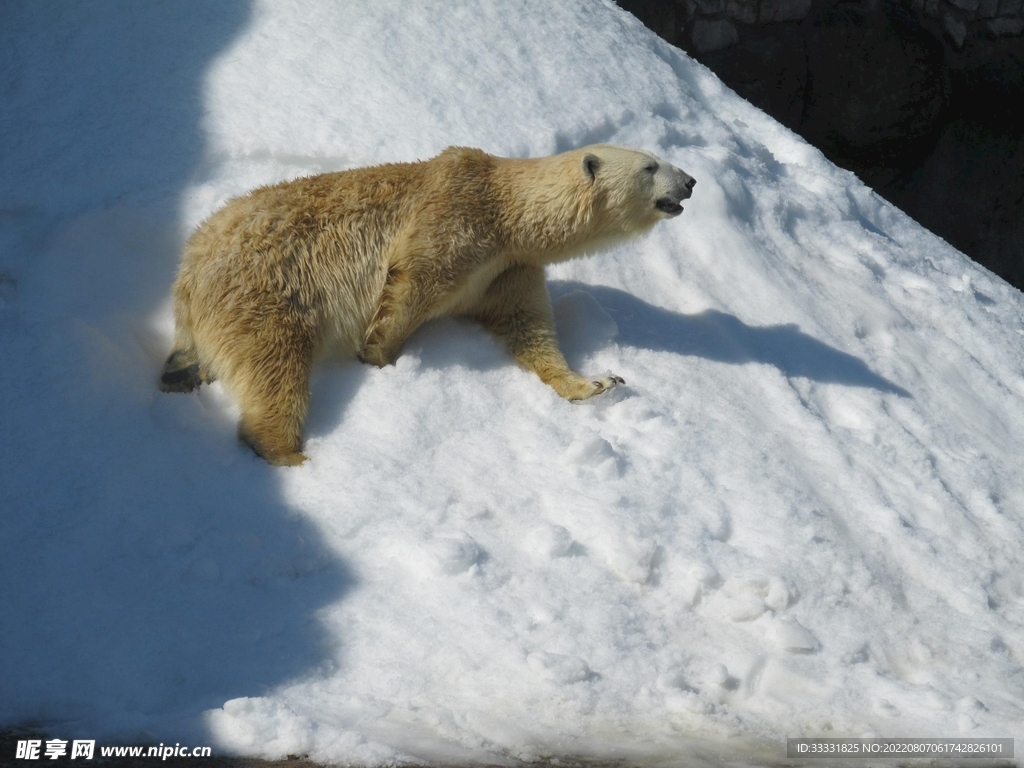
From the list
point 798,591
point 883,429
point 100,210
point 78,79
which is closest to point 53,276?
point 100,210

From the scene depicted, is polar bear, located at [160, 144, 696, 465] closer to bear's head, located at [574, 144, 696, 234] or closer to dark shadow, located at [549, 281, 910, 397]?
bear's head, located at [574, 144, 696, 234]

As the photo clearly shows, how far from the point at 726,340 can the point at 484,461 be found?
5.89 feet

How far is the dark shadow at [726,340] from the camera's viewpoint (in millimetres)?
5195

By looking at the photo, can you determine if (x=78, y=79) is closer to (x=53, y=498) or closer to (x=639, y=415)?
(x=53, y=498)

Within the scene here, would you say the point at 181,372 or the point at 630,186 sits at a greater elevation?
the point at 630,186

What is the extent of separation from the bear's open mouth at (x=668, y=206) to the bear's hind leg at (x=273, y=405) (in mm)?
2084

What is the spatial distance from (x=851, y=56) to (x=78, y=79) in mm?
9315

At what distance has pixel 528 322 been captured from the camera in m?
4.83

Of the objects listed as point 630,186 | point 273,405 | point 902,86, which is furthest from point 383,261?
point 902,86

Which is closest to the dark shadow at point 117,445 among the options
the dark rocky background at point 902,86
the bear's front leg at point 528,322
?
the bear's front leg at point 528,322

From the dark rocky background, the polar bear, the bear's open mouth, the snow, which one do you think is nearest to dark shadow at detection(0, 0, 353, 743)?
the snow

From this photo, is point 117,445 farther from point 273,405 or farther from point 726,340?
point 726,340

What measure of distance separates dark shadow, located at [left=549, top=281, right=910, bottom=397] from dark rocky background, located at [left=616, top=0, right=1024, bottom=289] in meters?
6.97

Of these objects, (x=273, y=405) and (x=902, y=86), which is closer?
(x=273, y=405)
